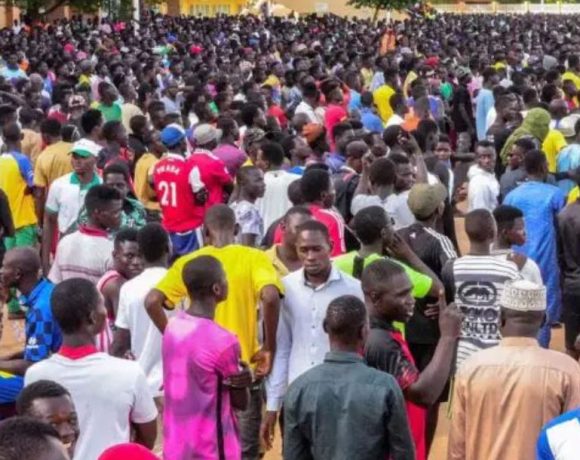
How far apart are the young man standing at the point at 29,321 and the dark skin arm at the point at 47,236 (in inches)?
131

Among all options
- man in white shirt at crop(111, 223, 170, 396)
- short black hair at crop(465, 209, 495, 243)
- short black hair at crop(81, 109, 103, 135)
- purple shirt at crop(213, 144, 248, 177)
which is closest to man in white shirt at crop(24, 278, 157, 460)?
man in white shirt at crop(111, 223, 170, 396)

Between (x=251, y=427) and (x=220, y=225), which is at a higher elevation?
(x=220, y=225)

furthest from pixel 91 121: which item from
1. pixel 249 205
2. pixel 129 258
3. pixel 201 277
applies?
pixel 201 277

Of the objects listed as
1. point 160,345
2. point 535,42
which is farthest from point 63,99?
point 535,42

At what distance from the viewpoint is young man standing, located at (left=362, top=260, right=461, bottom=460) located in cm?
558

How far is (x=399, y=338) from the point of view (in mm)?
5742

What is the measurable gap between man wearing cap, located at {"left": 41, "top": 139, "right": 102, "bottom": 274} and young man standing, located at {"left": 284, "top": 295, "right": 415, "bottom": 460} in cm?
449

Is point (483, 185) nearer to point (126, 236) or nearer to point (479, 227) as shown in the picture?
point (479, 227)

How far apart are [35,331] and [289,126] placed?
8.10m

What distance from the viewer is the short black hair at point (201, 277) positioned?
6.02 meters

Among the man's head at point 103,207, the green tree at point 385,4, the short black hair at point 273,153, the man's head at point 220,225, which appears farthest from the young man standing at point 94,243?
the green tree at point 385,4

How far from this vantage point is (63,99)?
635 inches

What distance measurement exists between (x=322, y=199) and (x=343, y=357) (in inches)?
124

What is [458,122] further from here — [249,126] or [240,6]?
[240,6]
